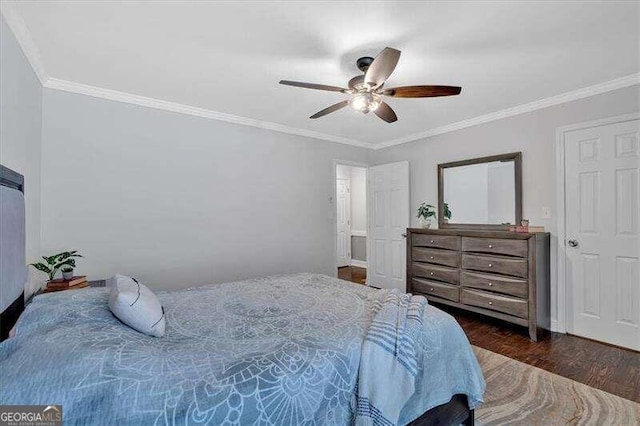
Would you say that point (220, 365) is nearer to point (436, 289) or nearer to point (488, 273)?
point (488, 273)

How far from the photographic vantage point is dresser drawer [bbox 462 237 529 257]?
303 centimetres

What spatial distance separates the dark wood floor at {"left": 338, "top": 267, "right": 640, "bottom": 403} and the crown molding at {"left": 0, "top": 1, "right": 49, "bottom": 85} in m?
4.28

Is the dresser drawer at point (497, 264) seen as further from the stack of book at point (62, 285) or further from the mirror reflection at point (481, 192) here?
the stack of book at point (62, 285)

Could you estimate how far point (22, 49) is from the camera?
82.8 inches

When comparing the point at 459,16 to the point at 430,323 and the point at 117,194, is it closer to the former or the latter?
Answer: the point at 430,323

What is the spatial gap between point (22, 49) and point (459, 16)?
2.96 metres

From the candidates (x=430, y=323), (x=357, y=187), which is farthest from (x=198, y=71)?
(x=357, y=187)

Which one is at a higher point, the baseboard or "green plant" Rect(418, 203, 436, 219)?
"green plant" Rect(418, 203, 436, 219)

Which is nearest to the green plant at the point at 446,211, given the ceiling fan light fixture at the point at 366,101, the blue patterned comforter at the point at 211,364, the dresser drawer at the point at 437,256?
the dresser drawer at the point at 437,256

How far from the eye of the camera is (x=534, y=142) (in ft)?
10.9

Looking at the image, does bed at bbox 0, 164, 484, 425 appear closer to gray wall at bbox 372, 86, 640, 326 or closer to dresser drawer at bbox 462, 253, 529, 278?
dresser drawer at bbox 462, 253, 529, 278

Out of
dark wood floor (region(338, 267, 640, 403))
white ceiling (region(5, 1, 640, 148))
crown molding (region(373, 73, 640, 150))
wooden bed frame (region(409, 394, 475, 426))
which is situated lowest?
dark wood floor (region(338, 267, 640, 403))

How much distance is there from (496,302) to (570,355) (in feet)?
2.33
